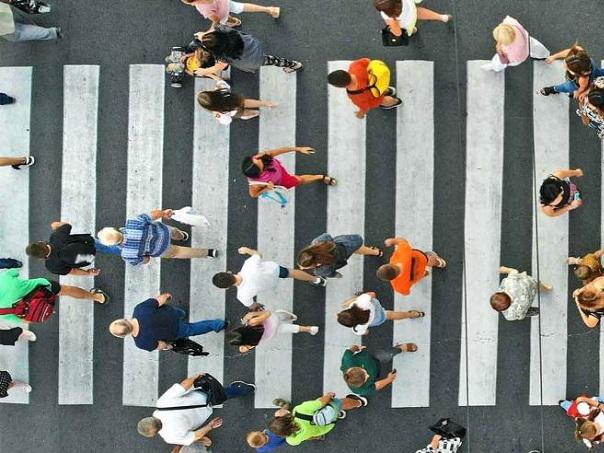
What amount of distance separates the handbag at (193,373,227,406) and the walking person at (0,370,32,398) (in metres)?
2.41

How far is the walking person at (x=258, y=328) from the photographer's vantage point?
591cm

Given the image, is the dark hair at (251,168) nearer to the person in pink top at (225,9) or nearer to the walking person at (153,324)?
the walking person at (153,324)

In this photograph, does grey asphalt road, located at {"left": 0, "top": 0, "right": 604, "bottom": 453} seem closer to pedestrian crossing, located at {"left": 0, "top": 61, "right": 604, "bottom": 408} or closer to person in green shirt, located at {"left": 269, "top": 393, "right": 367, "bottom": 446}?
pedestrian crossing, located at {"left": 0, "top": 61, "right": 604, "bottom": 408}

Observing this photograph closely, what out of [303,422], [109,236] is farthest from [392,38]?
[303,422]

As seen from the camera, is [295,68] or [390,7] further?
[295,68]

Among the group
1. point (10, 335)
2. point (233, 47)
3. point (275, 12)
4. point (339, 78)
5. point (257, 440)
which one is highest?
point (275, 12)

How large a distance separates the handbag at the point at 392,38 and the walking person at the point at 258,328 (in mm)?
3280

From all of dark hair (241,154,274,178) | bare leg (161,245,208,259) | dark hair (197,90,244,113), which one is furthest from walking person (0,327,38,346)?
dark hair (197,90,244,113)

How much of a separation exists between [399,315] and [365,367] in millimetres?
970

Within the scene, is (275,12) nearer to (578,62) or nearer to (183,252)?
(183,252)

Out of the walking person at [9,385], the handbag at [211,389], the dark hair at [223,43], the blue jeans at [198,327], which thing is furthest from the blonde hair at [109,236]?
the walking person at [9,385]

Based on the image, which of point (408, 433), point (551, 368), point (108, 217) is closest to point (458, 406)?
point (408, 433)

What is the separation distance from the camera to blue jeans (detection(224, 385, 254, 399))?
22.7 ft

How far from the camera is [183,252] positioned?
6750 mm
